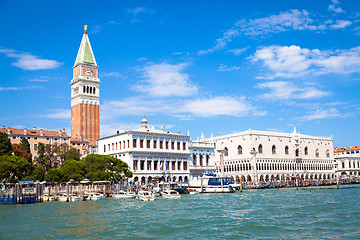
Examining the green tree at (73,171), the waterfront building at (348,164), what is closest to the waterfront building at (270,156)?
the waterfront building at (348,164)

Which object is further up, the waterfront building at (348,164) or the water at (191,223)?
the waterfront building at (348,164)

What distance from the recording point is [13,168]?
145 feet

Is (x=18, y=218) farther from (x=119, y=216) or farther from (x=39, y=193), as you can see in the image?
(x=39, y=193)

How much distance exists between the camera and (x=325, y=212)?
87.9 ft

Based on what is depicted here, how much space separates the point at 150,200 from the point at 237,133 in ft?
159

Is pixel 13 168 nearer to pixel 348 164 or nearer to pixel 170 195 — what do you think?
pixel 170 195

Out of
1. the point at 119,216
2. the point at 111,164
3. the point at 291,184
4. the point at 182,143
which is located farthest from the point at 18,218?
the point at 291,184

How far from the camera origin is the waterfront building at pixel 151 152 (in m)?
56.4

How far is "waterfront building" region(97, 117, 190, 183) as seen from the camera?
2222 inches

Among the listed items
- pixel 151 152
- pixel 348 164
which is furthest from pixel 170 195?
pixel 348 164

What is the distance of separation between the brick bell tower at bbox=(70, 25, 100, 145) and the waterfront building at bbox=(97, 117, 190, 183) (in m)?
27.7

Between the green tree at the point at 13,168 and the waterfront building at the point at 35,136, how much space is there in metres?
25.5

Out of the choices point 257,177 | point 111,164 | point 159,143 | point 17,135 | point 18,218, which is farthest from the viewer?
point 257,177

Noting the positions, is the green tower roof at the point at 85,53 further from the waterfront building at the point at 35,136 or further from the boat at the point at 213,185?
the boat at the point at 213,185
